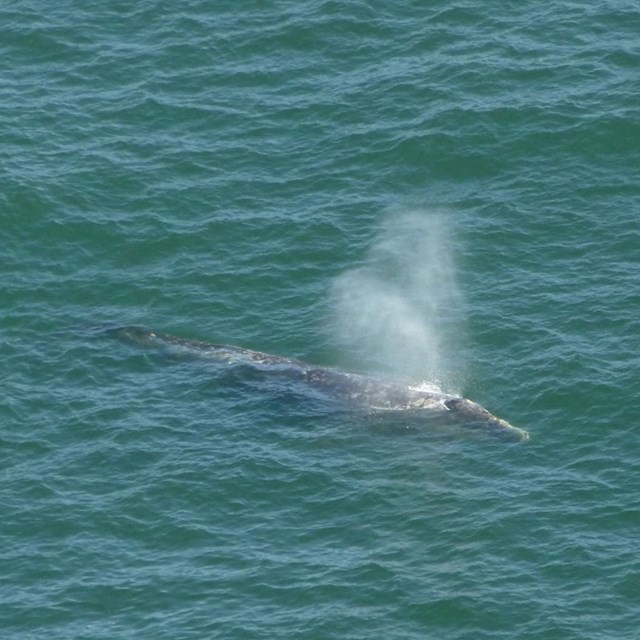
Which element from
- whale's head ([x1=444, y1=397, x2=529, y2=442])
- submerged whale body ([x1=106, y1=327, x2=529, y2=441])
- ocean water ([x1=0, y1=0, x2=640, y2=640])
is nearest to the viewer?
ocean water ([x1=0, y1=0, x2=640, y2=640])

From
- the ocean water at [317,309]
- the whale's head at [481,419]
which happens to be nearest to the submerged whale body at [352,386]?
the whale's head at [481,419]

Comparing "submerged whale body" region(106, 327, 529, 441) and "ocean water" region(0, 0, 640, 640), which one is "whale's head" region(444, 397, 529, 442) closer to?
"submerged whale body" region(106, 327, 529, 441)

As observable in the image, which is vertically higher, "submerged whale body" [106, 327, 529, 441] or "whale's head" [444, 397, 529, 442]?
"submerged whale body" [106, 327, 529, 441]

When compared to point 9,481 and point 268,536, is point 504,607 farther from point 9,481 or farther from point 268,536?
point 9,481

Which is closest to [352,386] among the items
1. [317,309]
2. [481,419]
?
[317,309]

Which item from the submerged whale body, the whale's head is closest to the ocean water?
the whale's head

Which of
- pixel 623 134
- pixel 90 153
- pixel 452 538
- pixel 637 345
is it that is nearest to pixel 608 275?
pixel 637 345
